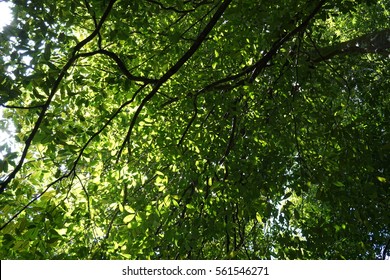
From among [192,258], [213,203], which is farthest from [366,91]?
[192,258]

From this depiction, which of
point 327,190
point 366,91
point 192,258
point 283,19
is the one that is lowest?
point 192,258

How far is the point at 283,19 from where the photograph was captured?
166 inches

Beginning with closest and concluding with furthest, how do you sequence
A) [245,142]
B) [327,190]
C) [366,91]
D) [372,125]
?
[327,190] < [245,142] < [366,91] < [372,125]

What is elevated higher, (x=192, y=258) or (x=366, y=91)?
(x=366, y=91)

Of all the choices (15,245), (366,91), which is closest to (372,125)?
(366,91)

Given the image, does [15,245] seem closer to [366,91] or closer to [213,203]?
[213,203]

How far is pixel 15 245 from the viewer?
Answer: 345 centimetres

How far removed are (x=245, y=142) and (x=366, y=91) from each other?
7.74ft

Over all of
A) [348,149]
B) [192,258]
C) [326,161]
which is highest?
[348,149]
